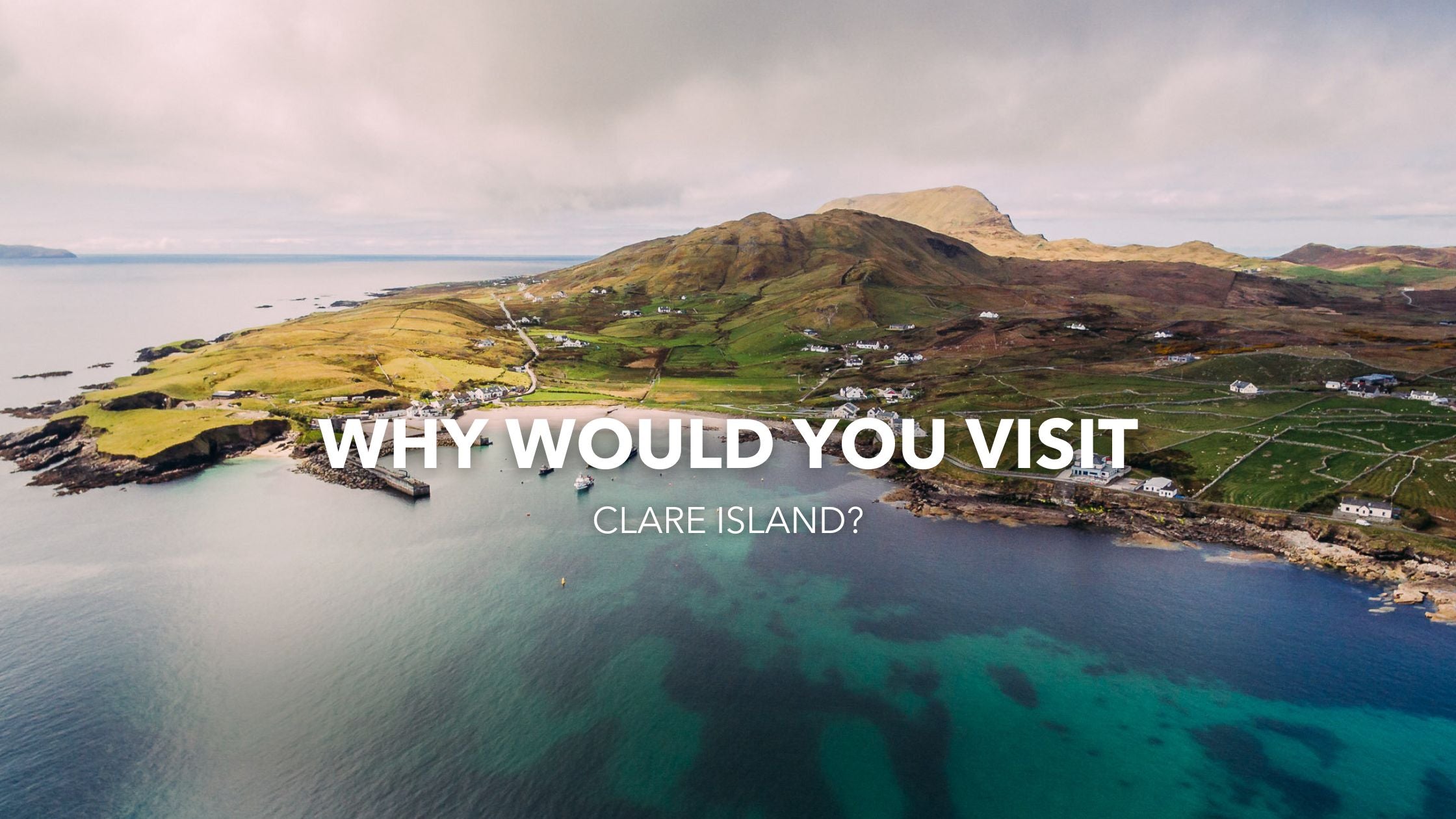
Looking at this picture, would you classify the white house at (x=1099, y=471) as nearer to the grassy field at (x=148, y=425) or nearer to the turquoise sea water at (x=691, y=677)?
the turquoise sea water at (x=691, y=677)

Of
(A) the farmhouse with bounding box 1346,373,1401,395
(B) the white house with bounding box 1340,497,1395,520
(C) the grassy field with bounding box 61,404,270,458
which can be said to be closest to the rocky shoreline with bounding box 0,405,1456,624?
(C) the grassy field with bounding box 61,404,270,458

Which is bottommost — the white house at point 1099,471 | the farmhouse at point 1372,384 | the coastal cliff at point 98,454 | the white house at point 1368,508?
the white house at point 1368,508

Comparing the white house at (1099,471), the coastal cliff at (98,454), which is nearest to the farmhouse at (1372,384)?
the white house at (1099,471)

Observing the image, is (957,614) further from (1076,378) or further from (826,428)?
(1076,378)

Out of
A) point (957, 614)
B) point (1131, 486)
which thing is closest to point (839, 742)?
point (957, 614)

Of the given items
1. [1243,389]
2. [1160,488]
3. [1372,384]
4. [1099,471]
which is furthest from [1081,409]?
[1372,384]

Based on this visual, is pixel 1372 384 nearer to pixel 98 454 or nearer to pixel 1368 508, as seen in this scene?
pixel 1368 508
